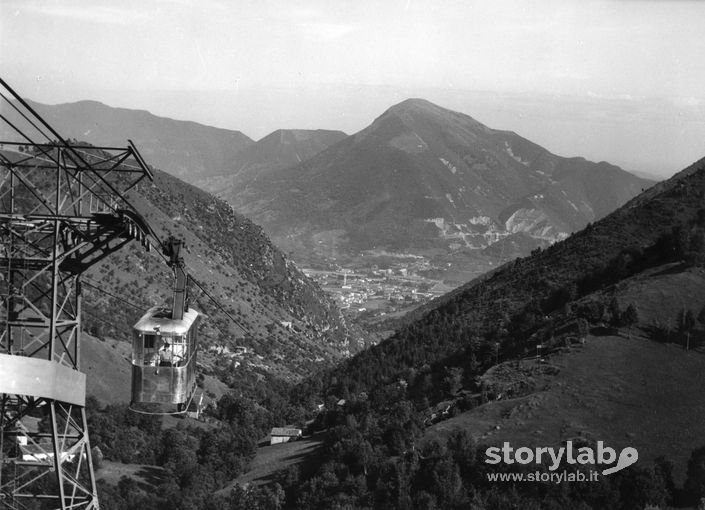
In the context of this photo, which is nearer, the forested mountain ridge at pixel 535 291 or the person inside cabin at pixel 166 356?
the person inside cabin at pixel 166 356

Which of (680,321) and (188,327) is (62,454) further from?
(680,321)

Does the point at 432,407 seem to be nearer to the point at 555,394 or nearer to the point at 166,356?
the point at 555,394

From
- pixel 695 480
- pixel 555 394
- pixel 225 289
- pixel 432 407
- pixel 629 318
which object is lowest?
pixel 695 480

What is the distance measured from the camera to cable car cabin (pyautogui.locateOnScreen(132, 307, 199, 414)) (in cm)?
2464

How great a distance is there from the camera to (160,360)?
2483 centimetres

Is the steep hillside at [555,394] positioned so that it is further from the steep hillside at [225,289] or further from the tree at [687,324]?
the steep hillside at [225,289]

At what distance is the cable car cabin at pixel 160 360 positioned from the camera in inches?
970

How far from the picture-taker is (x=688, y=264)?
69.1 meters

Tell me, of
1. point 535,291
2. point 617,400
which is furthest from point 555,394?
point 535,291

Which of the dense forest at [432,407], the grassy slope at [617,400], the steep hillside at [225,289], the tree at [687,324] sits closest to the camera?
the dense forest at [432,407]

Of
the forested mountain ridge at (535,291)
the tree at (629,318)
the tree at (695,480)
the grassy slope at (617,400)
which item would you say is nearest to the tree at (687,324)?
the grassy slope at (617,400)

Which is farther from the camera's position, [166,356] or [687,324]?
[687,324]

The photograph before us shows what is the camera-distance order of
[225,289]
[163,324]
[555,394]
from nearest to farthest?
[163,324]
[555,394]
[225,289]

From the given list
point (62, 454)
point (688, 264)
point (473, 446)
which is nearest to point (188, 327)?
point (62, 454)
